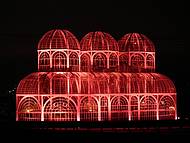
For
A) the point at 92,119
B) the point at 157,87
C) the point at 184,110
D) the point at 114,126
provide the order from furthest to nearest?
the point at 184,110, the point at 157,87, the point at 92,119, the point at 114,126

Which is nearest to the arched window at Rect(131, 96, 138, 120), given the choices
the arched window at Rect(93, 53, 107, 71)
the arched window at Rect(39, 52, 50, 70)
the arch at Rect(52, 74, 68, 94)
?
the arched window at Rect(93, 53, 107, 71)

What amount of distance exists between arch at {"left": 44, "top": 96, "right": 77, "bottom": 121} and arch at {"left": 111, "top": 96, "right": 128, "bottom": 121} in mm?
6788

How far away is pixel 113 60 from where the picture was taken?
105875 millimetres

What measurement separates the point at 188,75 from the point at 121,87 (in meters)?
45.2

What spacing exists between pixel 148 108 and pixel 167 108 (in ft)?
12.4

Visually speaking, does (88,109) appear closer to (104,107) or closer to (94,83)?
(104,107)

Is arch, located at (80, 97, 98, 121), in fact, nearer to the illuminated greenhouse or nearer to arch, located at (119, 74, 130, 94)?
the illuminated greenhouse

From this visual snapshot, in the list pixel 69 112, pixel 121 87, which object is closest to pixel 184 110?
pixel 121 87

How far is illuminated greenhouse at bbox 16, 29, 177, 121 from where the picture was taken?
9675 centimetres

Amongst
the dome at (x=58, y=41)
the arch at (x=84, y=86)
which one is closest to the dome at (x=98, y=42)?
the dome at (x=58, y=41)

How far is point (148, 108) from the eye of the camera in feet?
338

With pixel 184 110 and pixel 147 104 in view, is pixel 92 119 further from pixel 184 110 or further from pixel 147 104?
pixel 184 110

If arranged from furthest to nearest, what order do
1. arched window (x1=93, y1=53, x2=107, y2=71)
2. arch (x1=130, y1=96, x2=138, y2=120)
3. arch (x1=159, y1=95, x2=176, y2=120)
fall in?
1. arched window (x1=93, y1=53, x2=107, y2=71)
2. arch (x1=159, y1=95, x2=176, y2=120)
3. arch (x1=130, y1=96, x2=138, y2=120)

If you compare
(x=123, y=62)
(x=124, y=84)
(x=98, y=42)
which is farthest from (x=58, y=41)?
(x=123, y=62)
